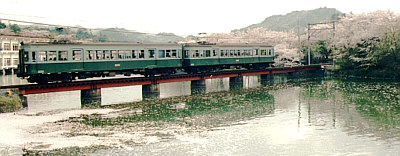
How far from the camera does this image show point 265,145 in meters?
14.1

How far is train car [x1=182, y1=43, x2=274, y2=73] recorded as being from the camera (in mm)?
32281

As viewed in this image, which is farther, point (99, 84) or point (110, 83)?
point (110, 83)

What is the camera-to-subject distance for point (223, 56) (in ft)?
116

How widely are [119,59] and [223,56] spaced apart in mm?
11340

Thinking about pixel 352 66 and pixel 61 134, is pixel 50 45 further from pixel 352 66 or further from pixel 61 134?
pixel 352 66

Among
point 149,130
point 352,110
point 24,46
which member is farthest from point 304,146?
point 24,46

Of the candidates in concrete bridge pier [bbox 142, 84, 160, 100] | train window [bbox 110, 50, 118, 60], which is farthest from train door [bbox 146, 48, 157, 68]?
train window [bbox 110, 50, 118, 60]

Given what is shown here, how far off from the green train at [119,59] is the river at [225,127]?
2.89 metres

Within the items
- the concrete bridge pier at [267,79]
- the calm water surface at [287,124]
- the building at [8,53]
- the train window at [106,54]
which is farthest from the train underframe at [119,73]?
the building at [8,53]

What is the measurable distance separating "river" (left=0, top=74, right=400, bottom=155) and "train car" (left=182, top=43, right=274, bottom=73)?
598 centimetres

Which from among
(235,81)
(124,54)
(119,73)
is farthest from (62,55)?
(235,81)

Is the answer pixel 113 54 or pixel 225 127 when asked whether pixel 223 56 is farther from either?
pixel 225 127

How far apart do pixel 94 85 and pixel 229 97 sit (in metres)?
9.48

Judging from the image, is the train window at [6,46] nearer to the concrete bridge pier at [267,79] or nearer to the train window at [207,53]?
the train window at [207,53]
